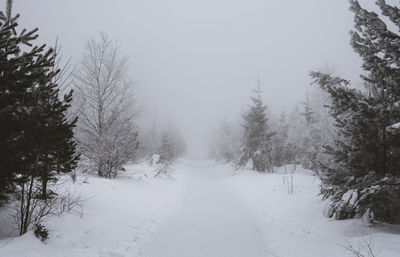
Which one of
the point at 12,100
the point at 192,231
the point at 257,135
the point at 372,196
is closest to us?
the point at 12,100

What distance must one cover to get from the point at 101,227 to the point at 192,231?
8.23ft

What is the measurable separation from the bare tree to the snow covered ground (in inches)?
102

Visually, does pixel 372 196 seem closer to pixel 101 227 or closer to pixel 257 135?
pixel 101 227

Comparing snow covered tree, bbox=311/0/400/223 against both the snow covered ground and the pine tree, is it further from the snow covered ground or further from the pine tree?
the pine tree

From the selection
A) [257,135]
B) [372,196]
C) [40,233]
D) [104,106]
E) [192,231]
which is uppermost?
[104,106]

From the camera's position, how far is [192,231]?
671cm

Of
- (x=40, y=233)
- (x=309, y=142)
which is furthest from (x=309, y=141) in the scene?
(x=40, y=233)

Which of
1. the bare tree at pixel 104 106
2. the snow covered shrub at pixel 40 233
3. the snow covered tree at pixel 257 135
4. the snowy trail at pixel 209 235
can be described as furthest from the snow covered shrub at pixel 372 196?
the snow covered tree at pixel 257 135

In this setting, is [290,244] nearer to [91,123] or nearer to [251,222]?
[251,222]

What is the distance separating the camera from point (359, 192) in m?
5.19

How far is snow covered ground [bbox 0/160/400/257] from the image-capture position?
4682 millimetres

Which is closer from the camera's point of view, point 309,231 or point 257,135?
point 309,231

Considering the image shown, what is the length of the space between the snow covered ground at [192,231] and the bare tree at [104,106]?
2.59m

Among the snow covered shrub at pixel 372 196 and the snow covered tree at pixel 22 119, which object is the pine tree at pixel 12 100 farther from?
the snow covered shrub at pixel 372 196
